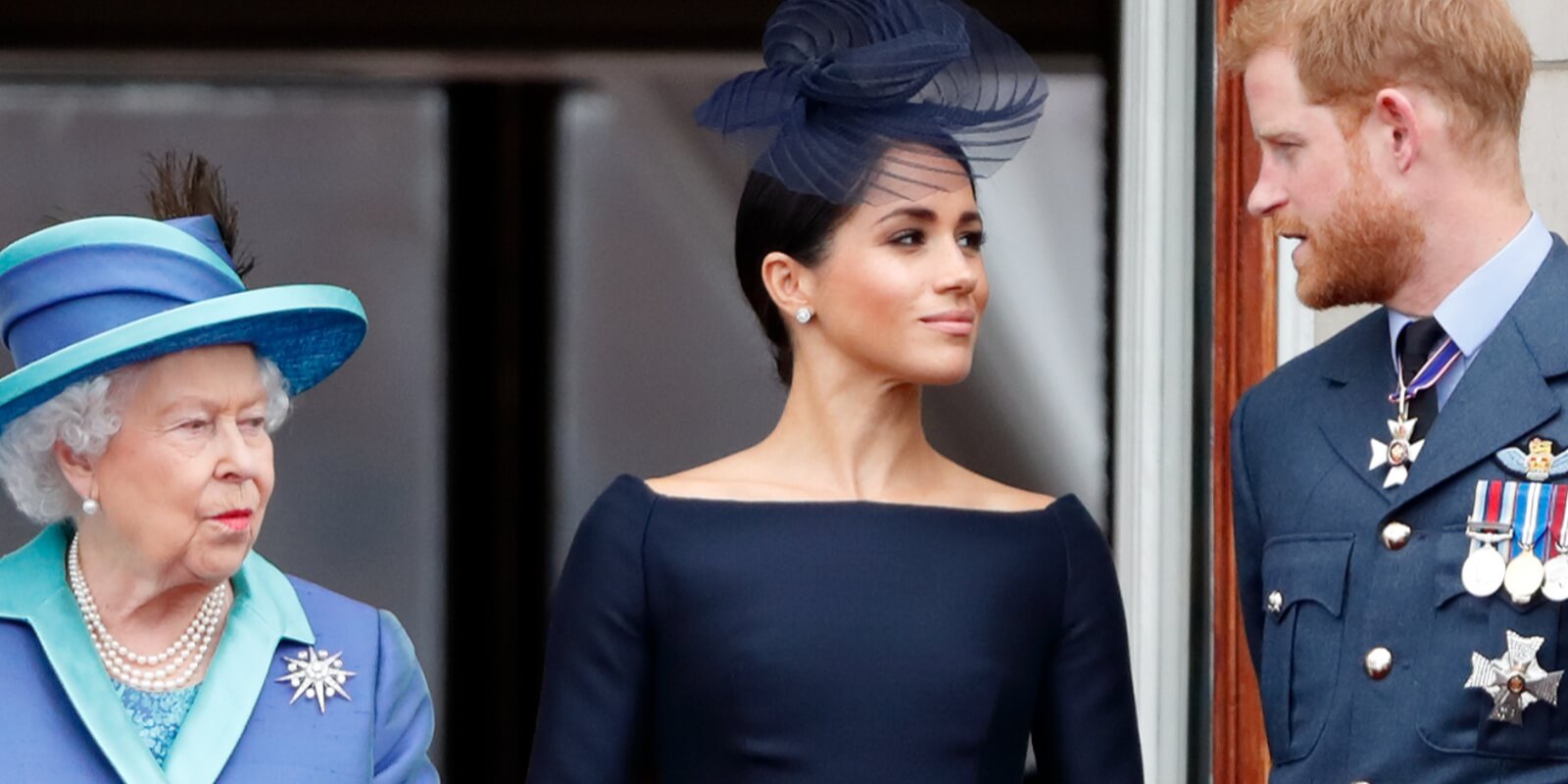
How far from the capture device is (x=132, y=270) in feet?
9.67

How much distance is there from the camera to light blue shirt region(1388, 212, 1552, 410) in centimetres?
305

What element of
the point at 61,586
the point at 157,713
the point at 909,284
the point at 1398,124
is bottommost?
the point at 157,713

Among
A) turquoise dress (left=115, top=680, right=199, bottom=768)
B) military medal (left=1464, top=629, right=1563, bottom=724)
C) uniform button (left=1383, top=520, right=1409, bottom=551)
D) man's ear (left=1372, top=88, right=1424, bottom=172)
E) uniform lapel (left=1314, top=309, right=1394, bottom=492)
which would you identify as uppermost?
man's ear (left=1372, top=88, right=1424, bottom=172)

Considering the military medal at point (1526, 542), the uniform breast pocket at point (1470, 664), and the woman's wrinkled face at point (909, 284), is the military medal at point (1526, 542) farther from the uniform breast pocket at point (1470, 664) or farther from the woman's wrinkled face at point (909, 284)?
the woman's wrinkled face at point (909, 284)

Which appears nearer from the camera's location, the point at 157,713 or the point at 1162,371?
the point at 157,713

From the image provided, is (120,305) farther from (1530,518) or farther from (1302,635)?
(1530,518)

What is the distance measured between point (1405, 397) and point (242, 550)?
142 centimetres

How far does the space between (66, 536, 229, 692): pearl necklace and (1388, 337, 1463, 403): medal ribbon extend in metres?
1.48

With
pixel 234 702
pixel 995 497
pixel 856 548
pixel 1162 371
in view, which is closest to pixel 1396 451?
pixel 995 497

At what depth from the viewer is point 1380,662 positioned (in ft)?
9.81

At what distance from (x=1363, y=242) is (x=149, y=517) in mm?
1489

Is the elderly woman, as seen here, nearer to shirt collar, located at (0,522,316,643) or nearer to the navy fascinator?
shirt collar, located at (0,522,316,643)

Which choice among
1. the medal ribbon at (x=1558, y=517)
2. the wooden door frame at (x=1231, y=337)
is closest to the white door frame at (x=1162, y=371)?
the wooden door frame at (x=1231, y=337)

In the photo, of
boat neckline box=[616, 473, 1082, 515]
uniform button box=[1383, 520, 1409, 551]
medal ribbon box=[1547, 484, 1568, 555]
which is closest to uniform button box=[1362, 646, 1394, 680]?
uniform button box=[1383, 520, 1409, 551]
